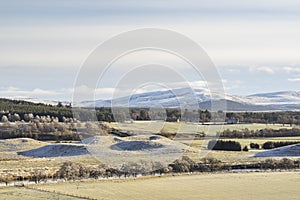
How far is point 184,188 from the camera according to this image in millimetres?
41938

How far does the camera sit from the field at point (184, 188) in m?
37.9

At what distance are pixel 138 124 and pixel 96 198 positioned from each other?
232ft

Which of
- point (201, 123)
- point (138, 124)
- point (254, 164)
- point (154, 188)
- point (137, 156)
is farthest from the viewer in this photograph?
point (201, 123)

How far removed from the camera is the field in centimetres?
3788

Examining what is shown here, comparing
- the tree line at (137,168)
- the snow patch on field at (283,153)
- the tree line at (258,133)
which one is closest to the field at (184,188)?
Result: the tree line at (137,168)

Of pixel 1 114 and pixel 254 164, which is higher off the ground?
pixel 1 114

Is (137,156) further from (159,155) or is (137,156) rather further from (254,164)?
(254,164)

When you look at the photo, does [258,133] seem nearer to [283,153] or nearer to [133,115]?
[283,153]

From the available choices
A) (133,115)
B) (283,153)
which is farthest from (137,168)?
(133,115)

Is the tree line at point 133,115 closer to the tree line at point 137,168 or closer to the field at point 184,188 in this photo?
the tree line at point 137,168

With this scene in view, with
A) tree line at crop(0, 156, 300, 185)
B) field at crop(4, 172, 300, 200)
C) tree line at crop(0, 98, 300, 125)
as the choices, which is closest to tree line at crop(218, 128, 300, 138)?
tree line at crop(0, 98, 300, 125)

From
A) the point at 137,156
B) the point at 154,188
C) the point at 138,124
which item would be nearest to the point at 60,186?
the point at 154,188

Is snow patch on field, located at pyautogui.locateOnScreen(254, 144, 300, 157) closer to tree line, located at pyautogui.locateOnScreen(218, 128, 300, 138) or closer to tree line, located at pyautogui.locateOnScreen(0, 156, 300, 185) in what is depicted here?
tree line, located at pyautogui.locateOnScreen(0, 156, 300, 185)

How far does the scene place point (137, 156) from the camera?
64000 mm
